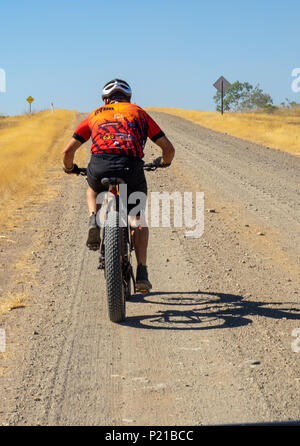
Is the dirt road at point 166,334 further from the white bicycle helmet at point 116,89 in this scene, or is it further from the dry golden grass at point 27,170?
the dry golden grass at point 27,170

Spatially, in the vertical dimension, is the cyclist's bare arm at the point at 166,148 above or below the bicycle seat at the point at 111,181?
above

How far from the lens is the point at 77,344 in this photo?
496cm

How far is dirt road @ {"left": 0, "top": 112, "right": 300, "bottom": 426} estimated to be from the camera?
3861 millimetres

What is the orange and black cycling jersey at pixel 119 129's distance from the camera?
17.8 feet

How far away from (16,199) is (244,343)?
28.9ft

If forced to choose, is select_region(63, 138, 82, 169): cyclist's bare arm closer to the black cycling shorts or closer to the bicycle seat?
the black cycling shorts

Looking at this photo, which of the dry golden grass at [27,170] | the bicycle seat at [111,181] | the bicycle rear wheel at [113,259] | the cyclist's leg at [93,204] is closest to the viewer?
the bicycle rear wheel at [113,259]

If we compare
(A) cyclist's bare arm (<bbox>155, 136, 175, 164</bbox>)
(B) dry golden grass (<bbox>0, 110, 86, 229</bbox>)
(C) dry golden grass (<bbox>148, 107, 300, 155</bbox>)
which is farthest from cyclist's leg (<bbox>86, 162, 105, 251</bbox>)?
(C) dry golden grass (<bbox>148, 107, 300, 155</bbox>)

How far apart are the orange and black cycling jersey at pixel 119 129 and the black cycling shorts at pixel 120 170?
0.18 ft

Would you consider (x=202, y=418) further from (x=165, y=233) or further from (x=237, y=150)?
(x=237, y=150)

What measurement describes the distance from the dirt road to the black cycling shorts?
1180mm

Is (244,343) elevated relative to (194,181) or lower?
lower

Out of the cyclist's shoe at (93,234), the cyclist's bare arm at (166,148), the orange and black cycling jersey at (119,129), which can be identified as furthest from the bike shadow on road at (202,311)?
the orange and black cycling jersey at (119,129)

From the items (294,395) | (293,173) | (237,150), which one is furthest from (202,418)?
(237,150)
